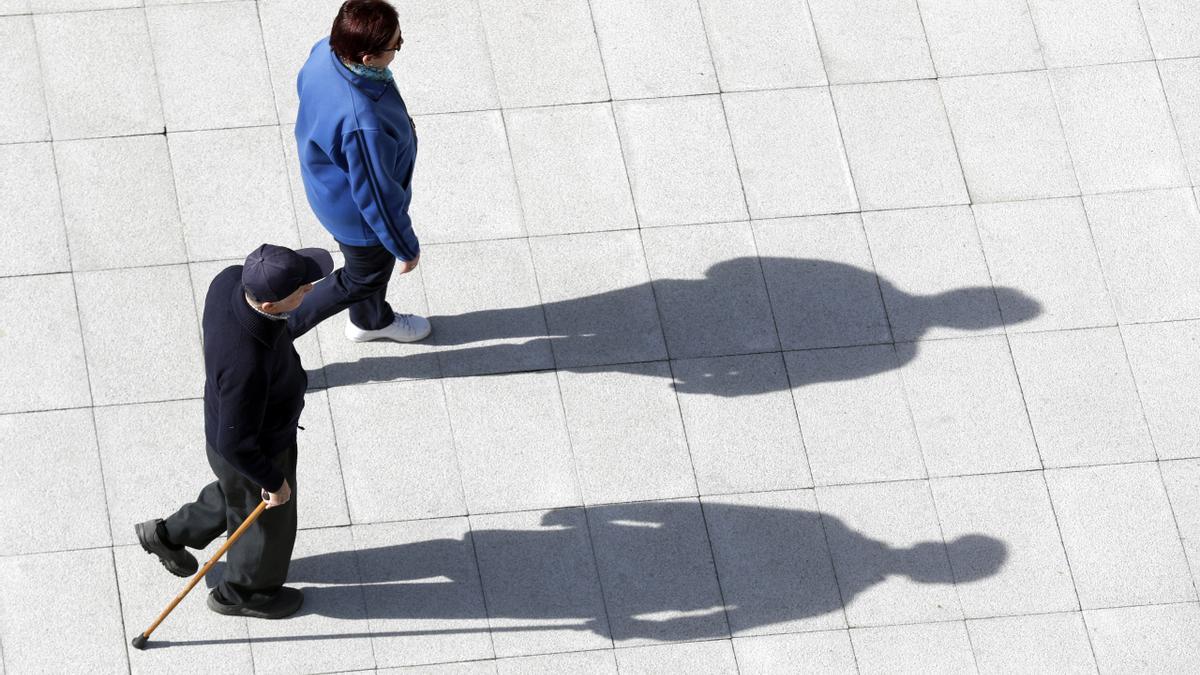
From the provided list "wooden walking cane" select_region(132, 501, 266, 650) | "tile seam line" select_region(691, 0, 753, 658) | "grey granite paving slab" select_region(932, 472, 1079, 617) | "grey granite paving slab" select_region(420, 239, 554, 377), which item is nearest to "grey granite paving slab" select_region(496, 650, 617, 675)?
"tile seam line" select_region(691, 0, 753, 658)

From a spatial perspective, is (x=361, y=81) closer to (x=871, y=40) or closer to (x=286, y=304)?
(x=286, y=304)

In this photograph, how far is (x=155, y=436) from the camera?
20.0ft

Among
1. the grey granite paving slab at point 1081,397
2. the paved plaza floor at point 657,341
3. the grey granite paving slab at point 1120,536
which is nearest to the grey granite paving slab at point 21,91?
the paved plaza floor at point 657,341

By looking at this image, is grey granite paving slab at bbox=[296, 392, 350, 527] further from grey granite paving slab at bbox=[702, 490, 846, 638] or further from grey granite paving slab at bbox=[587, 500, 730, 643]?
grey granite paving slab at bbox=[702, 490, 846, 638]

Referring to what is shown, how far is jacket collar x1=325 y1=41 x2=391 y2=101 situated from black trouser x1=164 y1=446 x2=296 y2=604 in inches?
56.9

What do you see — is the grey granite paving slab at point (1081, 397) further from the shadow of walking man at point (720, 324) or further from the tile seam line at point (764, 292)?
the tile seam line at point (764, 292)

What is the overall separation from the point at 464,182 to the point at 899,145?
2356mm

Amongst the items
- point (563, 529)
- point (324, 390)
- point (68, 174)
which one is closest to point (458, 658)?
point (563, 529)

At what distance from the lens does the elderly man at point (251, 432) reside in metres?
4.62

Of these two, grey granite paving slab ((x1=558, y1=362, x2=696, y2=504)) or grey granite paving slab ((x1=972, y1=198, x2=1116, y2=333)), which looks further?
grey granite paving slab ((x1=972, y1=198, x2=1116, y2=333))

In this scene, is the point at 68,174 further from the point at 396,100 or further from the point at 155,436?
the point at 396,100

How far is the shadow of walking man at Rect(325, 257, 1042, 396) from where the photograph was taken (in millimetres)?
6520

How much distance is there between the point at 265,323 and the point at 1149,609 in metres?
4.34

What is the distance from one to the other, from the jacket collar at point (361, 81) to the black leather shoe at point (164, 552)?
207 cm
